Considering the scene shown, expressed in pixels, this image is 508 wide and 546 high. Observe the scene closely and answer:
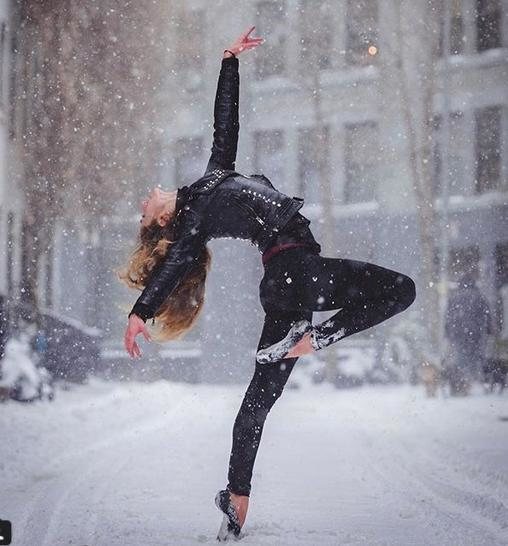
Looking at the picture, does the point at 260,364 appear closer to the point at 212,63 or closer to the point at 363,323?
the point at 363,323

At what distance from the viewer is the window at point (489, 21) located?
42.3ft

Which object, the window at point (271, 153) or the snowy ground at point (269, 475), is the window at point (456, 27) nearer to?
the window at point (271, 153)

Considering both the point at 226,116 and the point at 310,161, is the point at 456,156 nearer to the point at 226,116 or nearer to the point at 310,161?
the point at 310,161

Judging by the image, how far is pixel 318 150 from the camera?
13398 millimetres

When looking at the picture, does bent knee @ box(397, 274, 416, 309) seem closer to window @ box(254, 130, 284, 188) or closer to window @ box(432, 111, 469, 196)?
window @ box(432, 111, 469, 196)

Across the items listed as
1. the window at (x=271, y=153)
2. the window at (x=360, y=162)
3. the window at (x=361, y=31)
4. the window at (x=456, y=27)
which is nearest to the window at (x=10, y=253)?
the window at (x=271, y=153)

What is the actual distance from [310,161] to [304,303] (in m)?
10.8

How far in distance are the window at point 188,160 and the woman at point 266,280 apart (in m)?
10.3

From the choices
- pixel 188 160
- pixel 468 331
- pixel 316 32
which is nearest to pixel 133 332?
pixel 468 331

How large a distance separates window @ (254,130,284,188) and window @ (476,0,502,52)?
12.5ft

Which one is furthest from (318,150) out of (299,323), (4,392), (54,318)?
(299,323)

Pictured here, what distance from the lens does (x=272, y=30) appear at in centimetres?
1355

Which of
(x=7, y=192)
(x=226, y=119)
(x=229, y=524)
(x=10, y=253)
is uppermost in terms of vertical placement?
(x=7, y=192)

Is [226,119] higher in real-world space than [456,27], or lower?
lower
